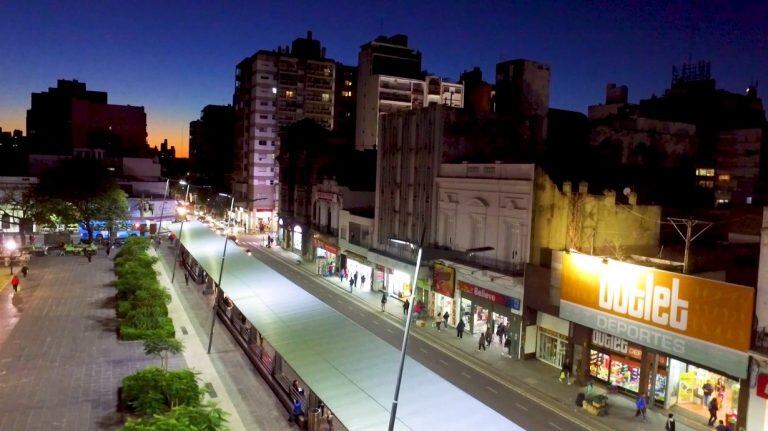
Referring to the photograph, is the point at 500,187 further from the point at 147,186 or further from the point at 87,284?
the point at 147,186

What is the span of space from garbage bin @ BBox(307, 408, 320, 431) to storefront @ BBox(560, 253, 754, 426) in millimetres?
14701

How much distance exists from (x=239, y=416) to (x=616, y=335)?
17824mm

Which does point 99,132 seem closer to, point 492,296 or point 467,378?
point 492,296

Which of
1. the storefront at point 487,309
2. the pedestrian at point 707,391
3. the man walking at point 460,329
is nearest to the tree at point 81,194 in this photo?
the storefront at point 487,309

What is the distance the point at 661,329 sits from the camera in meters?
24.6

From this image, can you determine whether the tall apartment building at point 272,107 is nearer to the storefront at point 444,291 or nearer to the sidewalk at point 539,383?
the storefront at point 444,291

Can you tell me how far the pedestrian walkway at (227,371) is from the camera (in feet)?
76.4

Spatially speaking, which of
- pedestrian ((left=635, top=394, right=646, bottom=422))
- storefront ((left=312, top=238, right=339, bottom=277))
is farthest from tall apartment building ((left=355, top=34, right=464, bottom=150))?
pedestrian ((left=635, top=394, right=646, bottom=422))

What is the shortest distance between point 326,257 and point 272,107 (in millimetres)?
46937

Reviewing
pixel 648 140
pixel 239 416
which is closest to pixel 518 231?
pixel 239 416

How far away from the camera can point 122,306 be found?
3250 centimetres

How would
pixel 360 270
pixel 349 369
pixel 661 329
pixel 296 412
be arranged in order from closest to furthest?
pixel 349 369
pixel 296 412
pixel 661 329
pixel 360 270

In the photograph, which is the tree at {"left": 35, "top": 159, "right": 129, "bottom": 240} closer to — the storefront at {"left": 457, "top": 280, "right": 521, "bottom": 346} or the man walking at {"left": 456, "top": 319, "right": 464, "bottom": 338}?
the storefront at {"left": 457, "top": 280, "right": 521, "bottom": 346}

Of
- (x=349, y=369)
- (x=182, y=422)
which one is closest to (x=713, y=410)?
(x=349, y=369)
